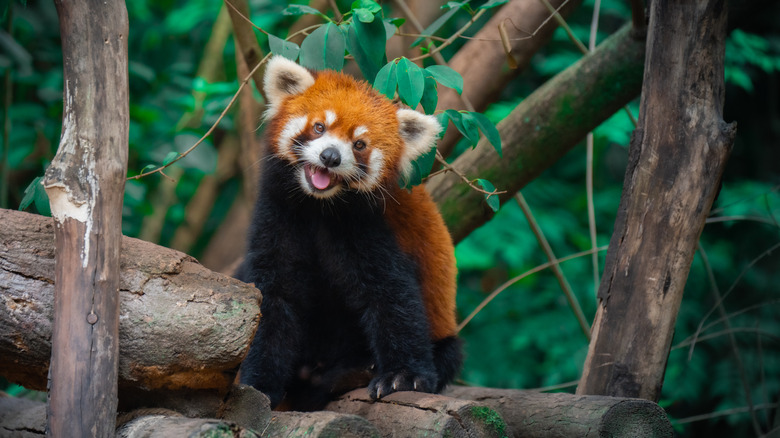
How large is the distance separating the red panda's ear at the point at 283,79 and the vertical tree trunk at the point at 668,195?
1.46 metres

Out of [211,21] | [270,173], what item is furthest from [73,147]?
[211,21]

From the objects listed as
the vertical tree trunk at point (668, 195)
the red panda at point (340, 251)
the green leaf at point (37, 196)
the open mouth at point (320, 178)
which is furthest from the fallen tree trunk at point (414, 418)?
the open mouth at point (320, 178)

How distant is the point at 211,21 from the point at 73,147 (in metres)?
4.41

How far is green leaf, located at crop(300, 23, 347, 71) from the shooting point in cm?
231

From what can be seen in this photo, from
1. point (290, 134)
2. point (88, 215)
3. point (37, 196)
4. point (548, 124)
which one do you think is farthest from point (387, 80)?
point (548, 124)

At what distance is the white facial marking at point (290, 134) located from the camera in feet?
9.35

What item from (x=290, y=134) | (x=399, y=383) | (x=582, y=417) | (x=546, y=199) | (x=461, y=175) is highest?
(x=290, y=134)

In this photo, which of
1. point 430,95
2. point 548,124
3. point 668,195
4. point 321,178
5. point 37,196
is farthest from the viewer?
point 548,124

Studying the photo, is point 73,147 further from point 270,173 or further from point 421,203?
point 421,203

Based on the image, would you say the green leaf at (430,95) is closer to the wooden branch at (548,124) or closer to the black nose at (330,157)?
the black nose at (330,157)

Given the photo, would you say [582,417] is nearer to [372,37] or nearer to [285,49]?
[372,37]

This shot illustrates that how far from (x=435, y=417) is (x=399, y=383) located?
516 millimetres

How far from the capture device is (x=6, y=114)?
153 inches

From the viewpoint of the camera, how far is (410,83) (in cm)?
216
